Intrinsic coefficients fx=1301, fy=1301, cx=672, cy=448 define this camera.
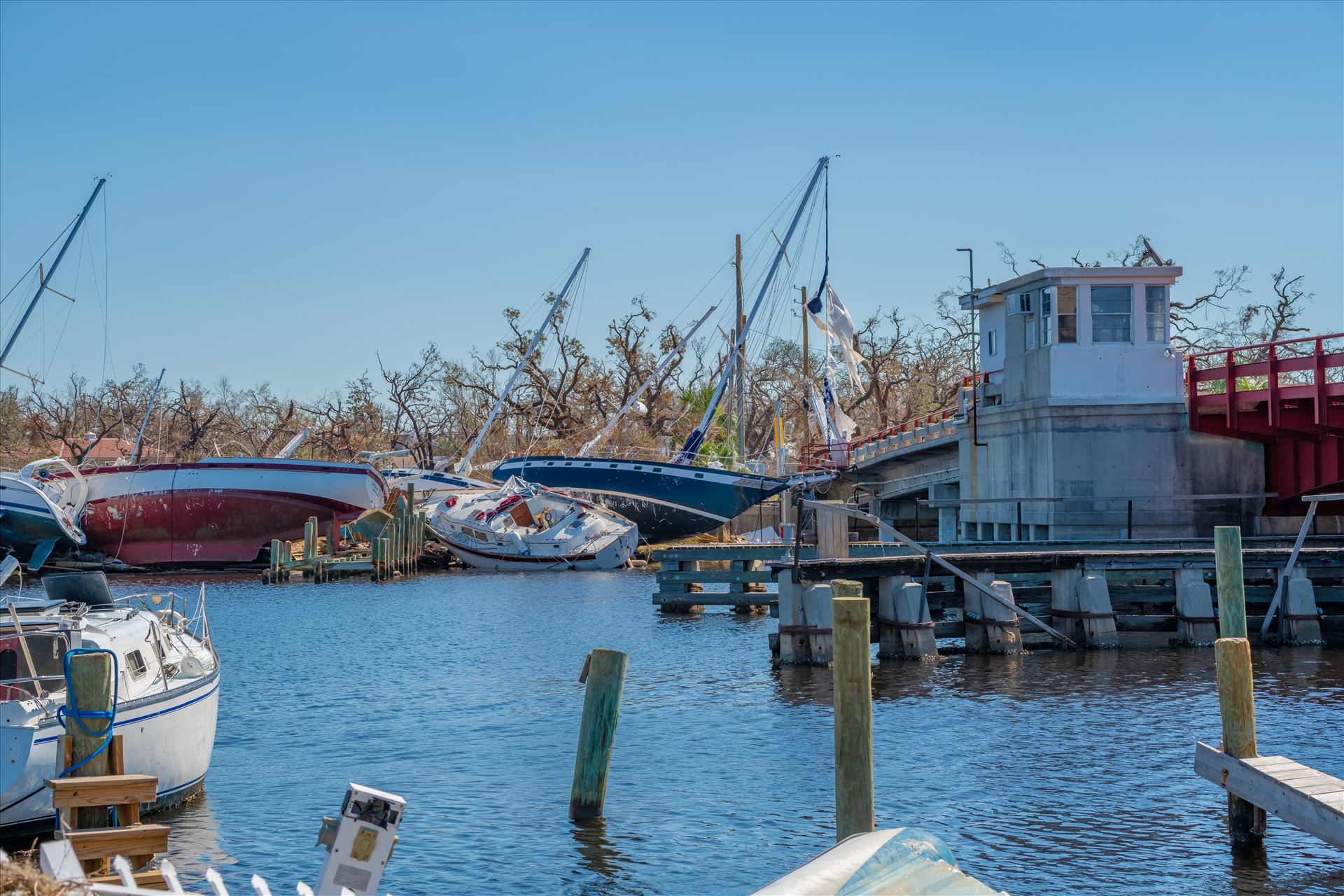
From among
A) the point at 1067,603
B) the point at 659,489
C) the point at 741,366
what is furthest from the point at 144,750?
the point at 741,366

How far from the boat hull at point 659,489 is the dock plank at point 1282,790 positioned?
4292 centimetres

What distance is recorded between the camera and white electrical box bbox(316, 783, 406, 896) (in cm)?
906

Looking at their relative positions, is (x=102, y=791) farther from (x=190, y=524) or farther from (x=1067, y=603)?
(x=190, y=524)

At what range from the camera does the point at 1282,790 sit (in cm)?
1131

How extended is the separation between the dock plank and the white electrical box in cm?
729

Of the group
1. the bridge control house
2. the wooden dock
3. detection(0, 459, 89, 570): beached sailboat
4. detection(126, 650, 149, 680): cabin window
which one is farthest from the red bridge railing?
detection(0, 459, 89, 570): beached sailboat

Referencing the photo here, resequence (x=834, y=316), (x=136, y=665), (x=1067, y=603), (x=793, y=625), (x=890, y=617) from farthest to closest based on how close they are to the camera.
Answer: (x=834, y=316) < (x=1067, y=603) < (x=890, y=617) < (x=793, y=625) < (x=136, y=665)

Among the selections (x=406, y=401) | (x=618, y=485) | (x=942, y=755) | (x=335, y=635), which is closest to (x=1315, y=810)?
(x=942, y=755)

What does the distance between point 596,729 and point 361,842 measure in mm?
5152

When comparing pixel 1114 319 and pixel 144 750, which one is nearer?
pixel 144 750

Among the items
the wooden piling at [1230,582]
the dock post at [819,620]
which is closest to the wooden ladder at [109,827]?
the dock post at [819,620]

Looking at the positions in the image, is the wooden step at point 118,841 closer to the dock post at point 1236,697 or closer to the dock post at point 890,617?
the dock post at point 1236,697

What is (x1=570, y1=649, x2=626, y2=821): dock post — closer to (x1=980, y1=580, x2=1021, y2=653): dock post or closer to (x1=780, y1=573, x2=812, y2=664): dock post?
(x1=780, y1=573, x2=812, y2=664): dock post

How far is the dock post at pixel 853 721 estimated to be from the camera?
36.3 feet
